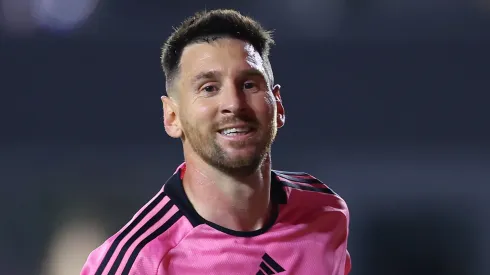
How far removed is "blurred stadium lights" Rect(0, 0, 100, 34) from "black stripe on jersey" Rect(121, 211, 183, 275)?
1730mm

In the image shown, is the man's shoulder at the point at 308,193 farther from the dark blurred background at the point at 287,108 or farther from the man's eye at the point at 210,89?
the dark blurred background at the point at 287,108

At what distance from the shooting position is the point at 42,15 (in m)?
2.84

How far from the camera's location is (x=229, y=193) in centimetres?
123

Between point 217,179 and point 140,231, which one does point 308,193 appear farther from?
point 140,231

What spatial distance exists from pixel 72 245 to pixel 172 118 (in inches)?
43.6

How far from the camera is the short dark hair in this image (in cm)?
122

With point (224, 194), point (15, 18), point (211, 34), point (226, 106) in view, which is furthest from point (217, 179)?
point (15, 18)

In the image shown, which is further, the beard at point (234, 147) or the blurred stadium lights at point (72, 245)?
the blurred stadium lights at point (72, 245)

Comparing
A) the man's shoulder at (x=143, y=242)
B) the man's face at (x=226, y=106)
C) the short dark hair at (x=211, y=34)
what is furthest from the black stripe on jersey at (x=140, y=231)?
the short dark hair at (x=211, y=34)

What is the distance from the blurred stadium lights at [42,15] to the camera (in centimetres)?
276

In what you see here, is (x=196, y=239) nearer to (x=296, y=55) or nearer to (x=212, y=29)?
(x=212, y=29)

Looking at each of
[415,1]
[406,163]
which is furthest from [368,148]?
[415,1]

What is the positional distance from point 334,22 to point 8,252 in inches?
56.7

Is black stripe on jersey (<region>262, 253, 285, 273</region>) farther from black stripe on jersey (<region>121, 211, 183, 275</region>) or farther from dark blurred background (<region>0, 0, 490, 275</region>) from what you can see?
dark blurred background (<region>0, 0, 490, 275</region>)
